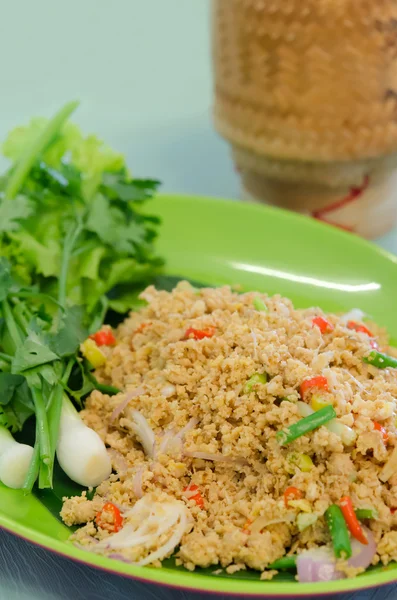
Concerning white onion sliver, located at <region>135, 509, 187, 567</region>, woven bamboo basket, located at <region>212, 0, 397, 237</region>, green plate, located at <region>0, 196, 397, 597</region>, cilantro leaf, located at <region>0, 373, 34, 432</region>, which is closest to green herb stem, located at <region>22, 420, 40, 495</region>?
cilantro leaf, located at <region>0, 373, 34, 432</region>

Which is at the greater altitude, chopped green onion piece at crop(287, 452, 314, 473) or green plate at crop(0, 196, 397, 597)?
green plate at crop(0, 196, 397, 597)

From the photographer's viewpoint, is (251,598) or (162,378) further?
(162,378)

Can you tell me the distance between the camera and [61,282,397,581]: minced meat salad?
108 centimetres

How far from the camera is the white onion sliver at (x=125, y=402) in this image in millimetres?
1321

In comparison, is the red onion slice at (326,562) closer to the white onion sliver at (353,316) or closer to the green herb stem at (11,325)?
the white onion sliver at (353,316)

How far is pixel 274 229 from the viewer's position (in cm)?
186

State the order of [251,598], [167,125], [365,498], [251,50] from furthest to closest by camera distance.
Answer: [167,125] → [251,50] → [365,498] → [251,598]

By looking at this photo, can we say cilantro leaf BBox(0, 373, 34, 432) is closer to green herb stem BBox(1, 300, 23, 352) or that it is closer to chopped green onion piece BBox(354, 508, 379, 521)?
green herb stem BBox(1, 300, 23, 352)

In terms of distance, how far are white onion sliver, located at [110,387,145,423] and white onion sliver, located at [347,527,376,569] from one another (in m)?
Answer: 0.47

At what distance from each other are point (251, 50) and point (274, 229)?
45 centimetres

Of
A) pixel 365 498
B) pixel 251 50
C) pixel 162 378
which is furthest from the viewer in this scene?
pixel 251 50

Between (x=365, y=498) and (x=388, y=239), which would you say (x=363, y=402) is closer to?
(x=365, y=498)

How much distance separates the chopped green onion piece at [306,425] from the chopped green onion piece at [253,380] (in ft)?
0.34

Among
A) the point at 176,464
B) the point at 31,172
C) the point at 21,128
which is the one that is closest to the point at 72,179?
the point at 31,172
